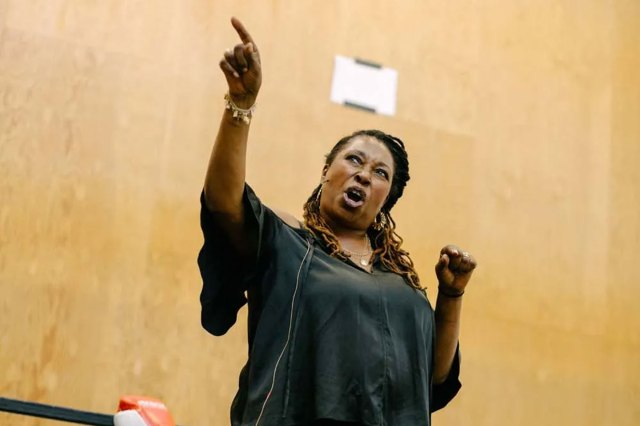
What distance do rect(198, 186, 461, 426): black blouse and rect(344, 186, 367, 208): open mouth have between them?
190 millimetres

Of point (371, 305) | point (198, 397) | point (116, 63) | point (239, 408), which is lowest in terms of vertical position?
point (198, 397)

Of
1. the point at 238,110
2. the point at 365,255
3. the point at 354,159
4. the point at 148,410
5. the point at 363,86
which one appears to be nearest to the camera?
the point at 238,110

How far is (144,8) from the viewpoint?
12.0 ft

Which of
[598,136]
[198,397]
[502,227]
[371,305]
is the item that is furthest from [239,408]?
[598,136]

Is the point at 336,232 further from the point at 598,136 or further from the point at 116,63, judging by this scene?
the point at 598,136

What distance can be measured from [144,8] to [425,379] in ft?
7.34

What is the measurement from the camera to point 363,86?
154 inches

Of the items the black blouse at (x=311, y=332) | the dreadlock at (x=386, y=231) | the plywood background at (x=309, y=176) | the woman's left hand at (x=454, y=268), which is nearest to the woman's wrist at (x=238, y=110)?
the black blouse at (x=311, y=332)

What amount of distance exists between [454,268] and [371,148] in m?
0.33

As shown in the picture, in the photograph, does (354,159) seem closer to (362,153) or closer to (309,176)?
(362,153)

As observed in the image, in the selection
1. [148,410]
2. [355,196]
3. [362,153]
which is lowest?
[148,410]

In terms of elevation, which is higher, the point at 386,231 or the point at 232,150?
the point at 232,150

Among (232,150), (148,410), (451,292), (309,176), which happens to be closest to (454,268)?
(451,292)

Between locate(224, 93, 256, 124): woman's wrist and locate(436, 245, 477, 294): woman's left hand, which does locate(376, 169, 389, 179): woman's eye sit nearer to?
locate(436, 245, 477, 294): woman's left hand
